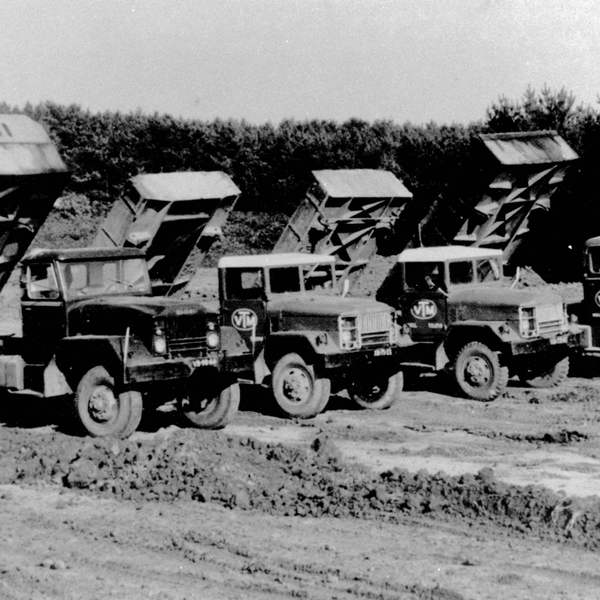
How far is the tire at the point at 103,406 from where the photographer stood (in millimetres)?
10789

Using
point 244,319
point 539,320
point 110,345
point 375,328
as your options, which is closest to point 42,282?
point 110,345

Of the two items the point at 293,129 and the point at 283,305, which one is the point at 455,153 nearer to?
the point at 293,129

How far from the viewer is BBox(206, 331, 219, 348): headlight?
36.8 feet

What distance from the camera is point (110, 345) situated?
10.7 metres

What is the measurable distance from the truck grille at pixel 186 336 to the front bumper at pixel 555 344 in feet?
13.4

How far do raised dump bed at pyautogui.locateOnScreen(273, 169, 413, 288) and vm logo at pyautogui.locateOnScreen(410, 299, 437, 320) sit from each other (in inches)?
113

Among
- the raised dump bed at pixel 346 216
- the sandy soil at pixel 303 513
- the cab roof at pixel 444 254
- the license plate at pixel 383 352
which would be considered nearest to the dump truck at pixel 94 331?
the sandy soil at pixel 303 513

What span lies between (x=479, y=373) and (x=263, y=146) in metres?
18.1

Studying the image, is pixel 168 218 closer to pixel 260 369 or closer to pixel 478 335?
pixel 260 369

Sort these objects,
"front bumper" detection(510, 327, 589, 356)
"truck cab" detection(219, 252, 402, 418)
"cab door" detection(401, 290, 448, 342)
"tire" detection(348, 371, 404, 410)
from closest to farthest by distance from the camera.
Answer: "truck cab" detection(219, 252, 402, 418), "tire" detection(348, 371, 404, 410), "front bumper" detection(510, 327, 589, 356), "cab door" detection(401, 290, 448, 342)

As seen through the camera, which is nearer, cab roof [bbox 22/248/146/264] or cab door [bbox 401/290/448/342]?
cab roof [bbox 22/248/146/264]

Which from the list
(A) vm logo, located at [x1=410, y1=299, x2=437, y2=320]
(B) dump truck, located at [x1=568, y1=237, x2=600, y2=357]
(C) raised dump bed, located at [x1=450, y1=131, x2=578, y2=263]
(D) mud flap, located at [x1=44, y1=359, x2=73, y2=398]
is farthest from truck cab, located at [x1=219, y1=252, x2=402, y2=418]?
(C) raised dump bed, located at [x1=450, y1=131, x2=578, y2=263]

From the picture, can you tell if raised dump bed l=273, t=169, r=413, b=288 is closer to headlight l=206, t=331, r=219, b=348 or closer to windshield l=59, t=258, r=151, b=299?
windshield l=59, t=258, r=151, b=299

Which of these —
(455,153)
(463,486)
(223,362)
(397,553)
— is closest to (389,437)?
(223,362)
